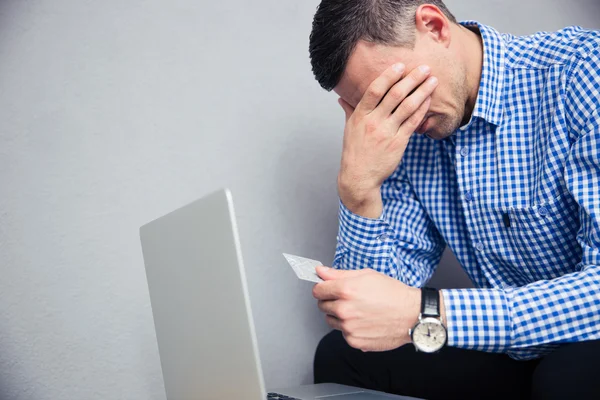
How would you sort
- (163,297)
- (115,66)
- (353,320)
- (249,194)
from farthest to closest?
(249,194)
(115,66)
(163,297)
(353,320)

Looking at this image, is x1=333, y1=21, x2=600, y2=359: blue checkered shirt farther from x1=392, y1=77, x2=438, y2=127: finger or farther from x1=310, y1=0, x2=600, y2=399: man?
x1=392, y1=77, x2=438, y2=127: finger

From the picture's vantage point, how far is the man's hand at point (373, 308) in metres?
0.87

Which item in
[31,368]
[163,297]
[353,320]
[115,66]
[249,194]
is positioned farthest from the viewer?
[249,194]

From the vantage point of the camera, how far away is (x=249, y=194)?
145cm

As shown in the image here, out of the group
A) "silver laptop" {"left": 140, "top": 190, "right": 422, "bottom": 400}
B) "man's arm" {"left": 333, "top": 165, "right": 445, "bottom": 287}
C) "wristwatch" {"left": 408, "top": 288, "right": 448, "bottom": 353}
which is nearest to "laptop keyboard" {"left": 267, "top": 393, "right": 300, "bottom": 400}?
"silver laptop" {"left": 140, "top": 190, "right": 422, "bottom": 400}

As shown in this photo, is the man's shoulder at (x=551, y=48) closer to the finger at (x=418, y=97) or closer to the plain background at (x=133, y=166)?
the finger at (x=418, y=97)

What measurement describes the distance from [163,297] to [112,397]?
1.39 feet

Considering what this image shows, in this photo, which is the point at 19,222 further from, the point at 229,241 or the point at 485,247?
the point at 485,247

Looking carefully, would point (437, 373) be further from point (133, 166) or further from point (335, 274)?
point (133, 166)

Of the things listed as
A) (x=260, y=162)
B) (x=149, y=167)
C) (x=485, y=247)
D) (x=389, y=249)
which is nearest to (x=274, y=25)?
(x=260, y=162)

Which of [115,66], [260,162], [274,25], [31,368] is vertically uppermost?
[274,25]

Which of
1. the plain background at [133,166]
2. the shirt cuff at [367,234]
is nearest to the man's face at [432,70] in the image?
the shirt cuff at [367,234]

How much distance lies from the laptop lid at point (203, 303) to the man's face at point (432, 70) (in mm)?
514

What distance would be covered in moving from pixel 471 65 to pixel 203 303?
79 cm
